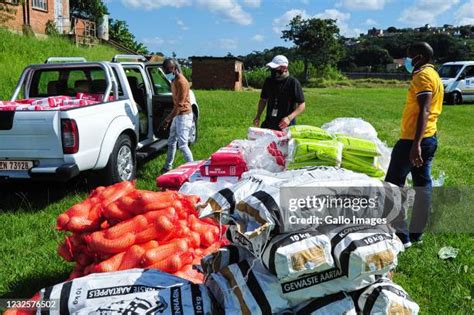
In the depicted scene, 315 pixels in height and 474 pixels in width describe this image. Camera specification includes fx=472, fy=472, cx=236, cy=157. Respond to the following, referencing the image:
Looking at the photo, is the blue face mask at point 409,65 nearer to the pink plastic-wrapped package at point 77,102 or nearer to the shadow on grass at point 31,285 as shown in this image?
the shadow on grass at point 31,285

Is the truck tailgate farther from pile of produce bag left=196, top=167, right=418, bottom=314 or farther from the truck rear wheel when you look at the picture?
pile of produce bag left=196, top=167, right=418, bottom=314

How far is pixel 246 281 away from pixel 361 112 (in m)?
17.6

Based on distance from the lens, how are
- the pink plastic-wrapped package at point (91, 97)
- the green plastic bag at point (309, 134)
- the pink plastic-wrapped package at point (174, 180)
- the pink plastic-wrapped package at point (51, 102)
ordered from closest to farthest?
1. the green plastic bag at point (309, 134)
2. the pink plastic-wrapped package at point (174, 180)
3. the pink plastic-wrapped package at point (51, 102)
4. the pink plastic-wrapped package at point (91, 97)

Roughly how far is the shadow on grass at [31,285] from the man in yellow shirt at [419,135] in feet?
9.93

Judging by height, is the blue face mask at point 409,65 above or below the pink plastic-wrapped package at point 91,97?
above

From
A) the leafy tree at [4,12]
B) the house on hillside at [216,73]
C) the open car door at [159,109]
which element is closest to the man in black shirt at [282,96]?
the open car door at [159,109]

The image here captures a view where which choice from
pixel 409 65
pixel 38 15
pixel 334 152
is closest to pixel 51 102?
pixel 334 152

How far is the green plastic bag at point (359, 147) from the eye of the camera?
5051mm

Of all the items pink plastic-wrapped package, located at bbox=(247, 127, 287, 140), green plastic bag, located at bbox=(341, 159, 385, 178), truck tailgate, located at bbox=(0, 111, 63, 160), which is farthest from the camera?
pink plastic-wrapped package, located at bbox=(247, 127, 287, 140)

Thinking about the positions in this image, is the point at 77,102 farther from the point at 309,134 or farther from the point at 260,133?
the point at 309,134

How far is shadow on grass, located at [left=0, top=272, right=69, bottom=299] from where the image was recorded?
367 cm

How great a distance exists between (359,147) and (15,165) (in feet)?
13.0

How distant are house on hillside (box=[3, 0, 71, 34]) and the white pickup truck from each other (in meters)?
20.7
